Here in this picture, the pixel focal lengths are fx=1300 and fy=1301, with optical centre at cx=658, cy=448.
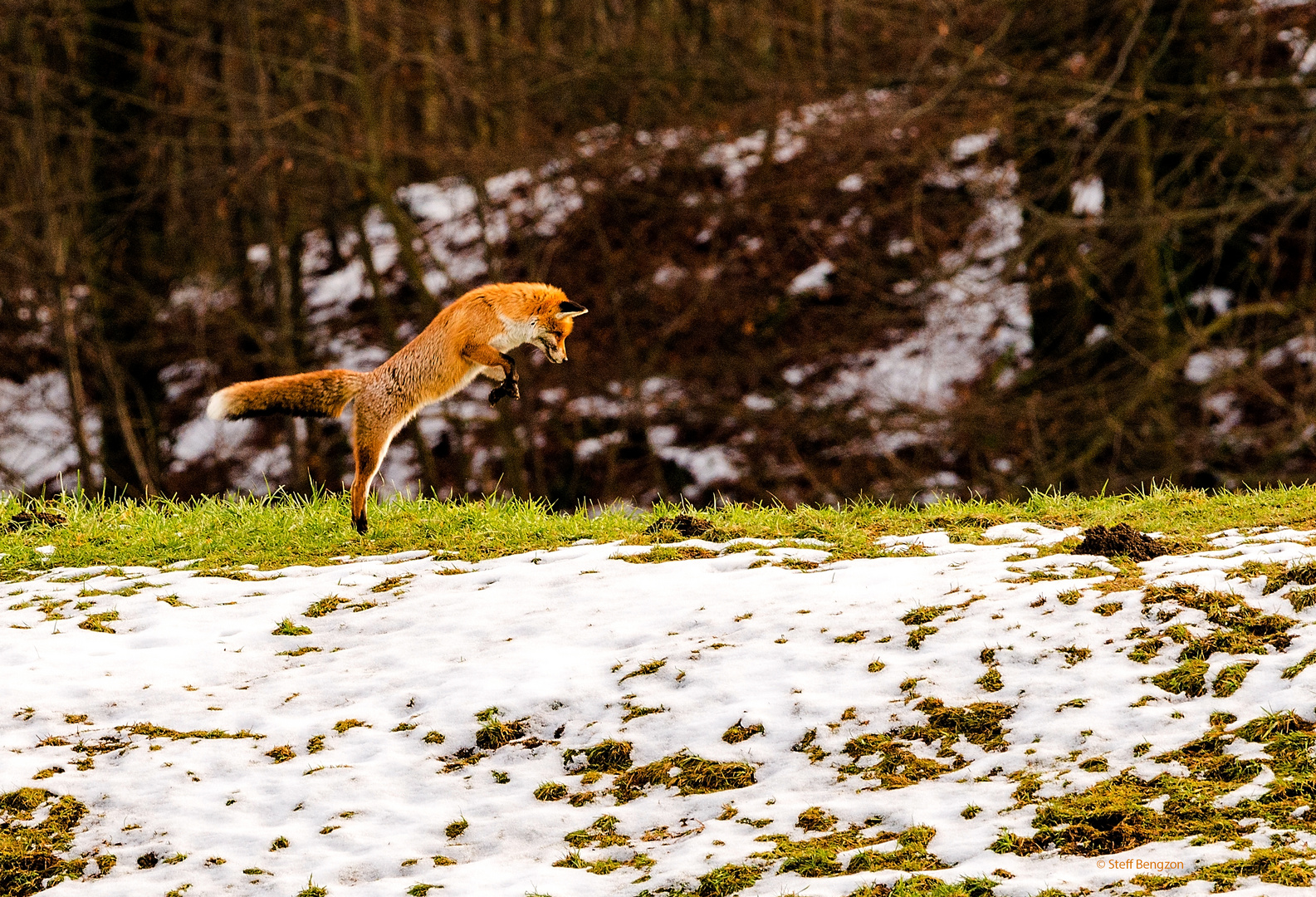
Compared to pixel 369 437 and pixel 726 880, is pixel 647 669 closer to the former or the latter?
pixel 726 880

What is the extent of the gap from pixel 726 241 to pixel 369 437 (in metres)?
12.0

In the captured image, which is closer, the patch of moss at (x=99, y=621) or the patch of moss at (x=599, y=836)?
Result: the patch of moss at (x=599, y=836)

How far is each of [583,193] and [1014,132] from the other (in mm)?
5546

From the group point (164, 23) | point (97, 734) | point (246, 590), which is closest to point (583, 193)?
point (164, 23)

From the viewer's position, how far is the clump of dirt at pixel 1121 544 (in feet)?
19.8

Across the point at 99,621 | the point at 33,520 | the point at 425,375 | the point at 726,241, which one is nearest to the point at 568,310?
the point at 425,375

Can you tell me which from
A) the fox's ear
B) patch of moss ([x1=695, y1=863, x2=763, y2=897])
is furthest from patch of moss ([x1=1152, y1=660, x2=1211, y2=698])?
the fox's ear

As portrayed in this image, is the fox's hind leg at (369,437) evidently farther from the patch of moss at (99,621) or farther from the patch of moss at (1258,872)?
the patch of moss at (1258,872)

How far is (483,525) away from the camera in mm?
7711

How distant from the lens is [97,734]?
5.18 metres

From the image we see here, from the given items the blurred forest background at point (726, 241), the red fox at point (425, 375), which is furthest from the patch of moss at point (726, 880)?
the blurred forest background at point (726, 241)

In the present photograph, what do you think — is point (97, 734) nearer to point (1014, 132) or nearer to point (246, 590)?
point (246, 590)

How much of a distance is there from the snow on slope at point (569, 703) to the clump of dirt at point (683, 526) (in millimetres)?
436

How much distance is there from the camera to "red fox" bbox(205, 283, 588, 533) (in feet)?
21.3
